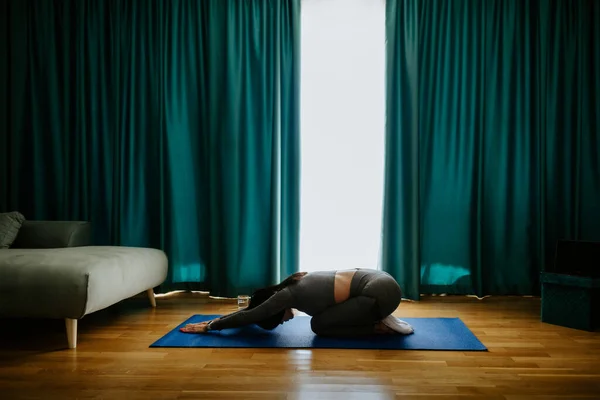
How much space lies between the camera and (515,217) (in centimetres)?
406

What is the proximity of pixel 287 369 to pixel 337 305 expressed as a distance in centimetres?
63

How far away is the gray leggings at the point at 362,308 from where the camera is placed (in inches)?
107

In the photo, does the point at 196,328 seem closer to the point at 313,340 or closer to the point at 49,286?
the point at 313,340

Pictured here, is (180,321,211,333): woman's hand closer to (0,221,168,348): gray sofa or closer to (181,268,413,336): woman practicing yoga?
(181,268,413,336): woman practicing yoga

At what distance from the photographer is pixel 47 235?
3514mm

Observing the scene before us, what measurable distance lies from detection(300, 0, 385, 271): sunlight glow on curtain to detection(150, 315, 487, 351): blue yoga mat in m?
1.21

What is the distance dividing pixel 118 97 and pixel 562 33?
370 cm

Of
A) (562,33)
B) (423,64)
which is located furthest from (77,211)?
(562,33)

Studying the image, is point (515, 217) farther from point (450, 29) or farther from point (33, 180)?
point (33, 180)

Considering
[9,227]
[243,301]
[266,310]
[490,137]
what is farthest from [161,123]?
[490,137]

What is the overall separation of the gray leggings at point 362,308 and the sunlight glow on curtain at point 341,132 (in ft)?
4.30

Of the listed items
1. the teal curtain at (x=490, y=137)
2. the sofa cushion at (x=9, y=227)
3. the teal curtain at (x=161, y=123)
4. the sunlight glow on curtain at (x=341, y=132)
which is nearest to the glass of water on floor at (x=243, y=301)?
the teal curtain at (x=161, y=123)

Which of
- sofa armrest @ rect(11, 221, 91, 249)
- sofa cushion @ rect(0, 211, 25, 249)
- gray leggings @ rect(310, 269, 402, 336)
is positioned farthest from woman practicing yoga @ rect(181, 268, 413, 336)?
sofa cushion @ rect(0, 211, 25, 249)

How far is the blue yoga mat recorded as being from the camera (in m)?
2.62
